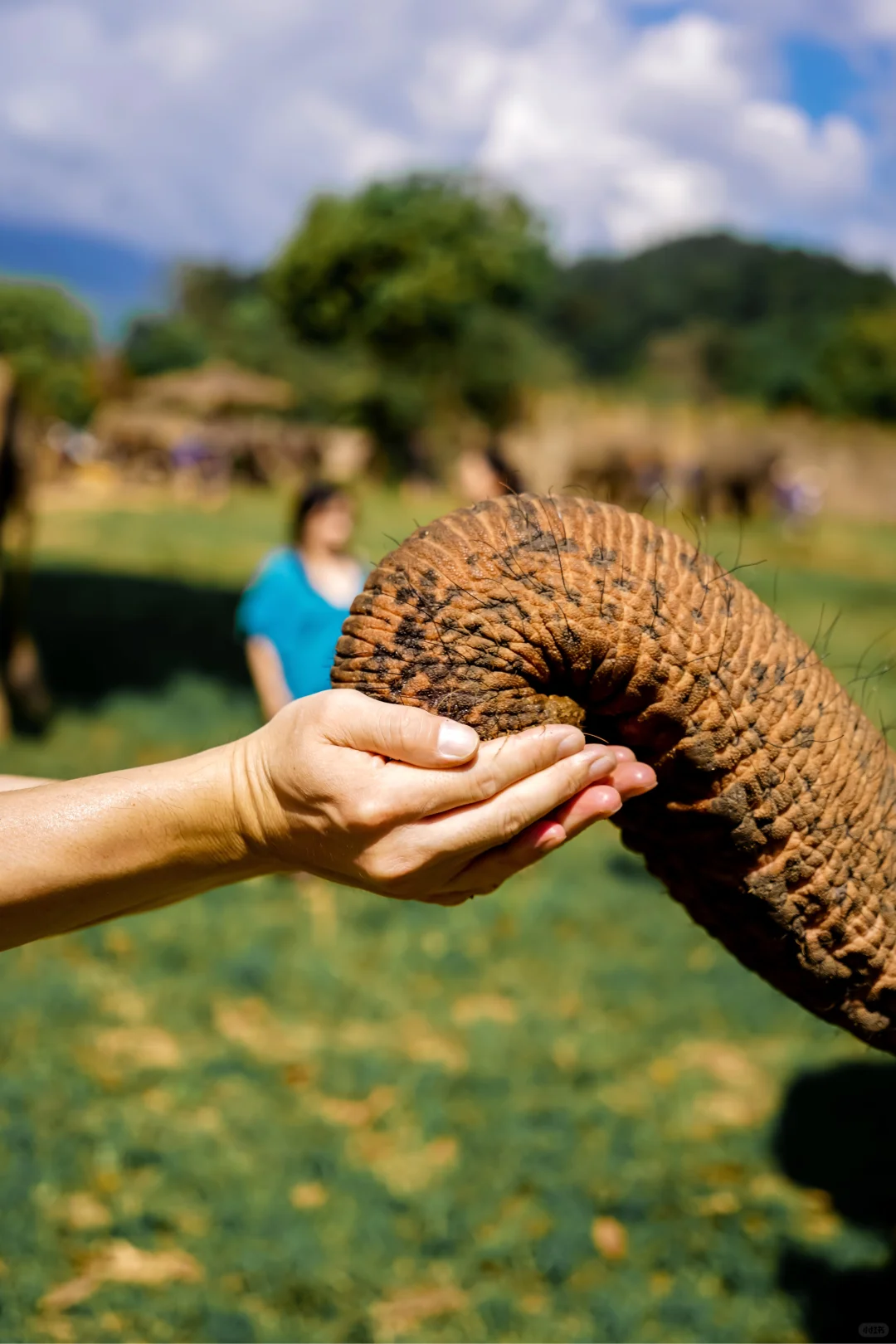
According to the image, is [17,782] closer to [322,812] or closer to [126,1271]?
[322,812]

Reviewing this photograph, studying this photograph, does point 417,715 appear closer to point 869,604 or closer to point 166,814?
point 166,814

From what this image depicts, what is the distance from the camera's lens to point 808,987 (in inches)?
84.9

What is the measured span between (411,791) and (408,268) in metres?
24.3

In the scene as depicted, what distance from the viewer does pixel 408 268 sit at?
79.8ft

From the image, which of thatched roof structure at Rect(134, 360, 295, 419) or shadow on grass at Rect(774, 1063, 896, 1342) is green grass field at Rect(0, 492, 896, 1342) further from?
thatched roof structure at Rect(134, 360, 295, 419)

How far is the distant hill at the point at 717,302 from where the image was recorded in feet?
286

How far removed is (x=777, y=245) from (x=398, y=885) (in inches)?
5182

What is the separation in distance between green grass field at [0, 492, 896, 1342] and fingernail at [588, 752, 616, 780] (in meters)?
0.57

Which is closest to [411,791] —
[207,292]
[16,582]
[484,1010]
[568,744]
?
[568,744]

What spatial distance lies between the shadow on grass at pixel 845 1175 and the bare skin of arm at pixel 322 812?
266 centimetres

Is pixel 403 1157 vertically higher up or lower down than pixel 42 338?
lower down

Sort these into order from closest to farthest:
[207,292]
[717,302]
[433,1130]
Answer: [433,1130] → [207,292] → [717,302]

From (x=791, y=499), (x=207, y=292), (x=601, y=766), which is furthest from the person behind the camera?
(x=207, y=292)

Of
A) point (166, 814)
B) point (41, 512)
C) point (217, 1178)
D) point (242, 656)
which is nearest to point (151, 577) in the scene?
point (242, 656)
